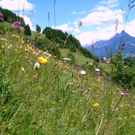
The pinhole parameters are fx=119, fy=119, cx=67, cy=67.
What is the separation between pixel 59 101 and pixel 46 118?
41cm

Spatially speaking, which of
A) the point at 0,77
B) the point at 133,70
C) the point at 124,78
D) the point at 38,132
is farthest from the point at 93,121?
the point at 133,70

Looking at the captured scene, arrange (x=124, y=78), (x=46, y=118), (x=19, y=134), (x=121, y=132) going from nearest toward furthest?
(x=19, y=134), (x=46, y=118), (x=121, y=132), (x=124, y=78)

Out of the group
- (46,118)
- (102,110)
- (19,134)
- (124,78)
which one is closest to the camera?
(19,134)

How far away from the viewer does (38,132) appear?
3.09 feet

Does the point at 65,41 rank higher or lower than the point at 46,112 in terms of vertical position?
higher

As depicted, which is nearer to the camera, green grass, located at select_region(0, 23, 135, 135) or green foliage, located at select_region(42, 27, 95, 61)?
green grass, located at select_region(0, 23, 135, 135)

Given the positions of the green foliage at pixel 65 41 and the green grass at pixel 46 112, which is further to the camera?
the green foliage at pixel 65 41

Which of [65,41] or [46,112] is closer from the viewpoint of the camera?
[46,112]

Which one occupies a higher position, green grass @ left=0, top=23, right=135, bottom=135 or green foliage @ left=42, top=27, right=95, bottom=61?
green foliage @ left=42, top=27, right=95, bottom=61

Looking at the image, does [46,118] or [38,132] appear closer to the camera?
[38,132]

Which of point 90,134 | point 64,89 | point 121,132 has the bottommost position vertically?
point 121,132

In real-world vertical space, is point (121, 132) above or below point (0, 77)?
below

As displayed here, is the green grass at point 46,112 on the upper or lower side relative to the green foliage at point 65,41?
lower

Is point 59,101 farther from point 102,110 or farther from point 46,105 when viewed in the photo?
point 102,110
